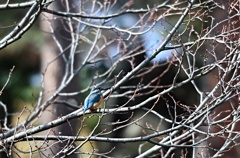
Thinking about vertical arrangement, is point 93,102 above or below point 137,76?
below

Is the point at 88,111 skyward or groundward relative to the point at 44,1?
groundward

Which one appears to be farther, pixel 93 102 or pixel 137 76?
pixel 137 76

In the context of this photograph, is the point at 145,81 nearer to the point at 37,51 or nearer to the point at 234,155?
the point at 37,51

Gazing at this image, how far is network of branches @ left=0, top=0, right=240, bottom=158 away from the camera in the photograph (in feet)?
12.7

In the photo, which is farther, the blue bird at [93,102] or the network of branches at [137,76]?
the blue bird at [93,102]

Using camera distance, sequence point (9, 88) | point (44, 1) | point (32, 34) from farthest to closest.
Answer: point (9, 88) < point (32, 34) < point (44, 1)

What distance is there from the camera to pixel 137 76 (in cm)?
595

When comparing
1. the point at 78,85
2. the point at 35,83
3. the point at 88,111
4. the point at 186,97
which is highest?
the point at 35,83

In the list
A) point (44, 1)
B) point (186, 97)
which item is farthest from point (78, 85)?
point (186, 97)

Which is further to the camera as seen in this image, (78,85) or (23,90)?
(23,90)

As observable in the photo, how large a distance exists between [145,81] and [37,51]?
2.43 m

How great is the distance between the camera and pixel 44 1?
3.89 metres

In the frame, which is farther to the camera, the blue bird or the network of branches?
the blue bird

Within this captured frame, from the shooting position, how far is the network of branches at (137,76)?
387 centimetres
